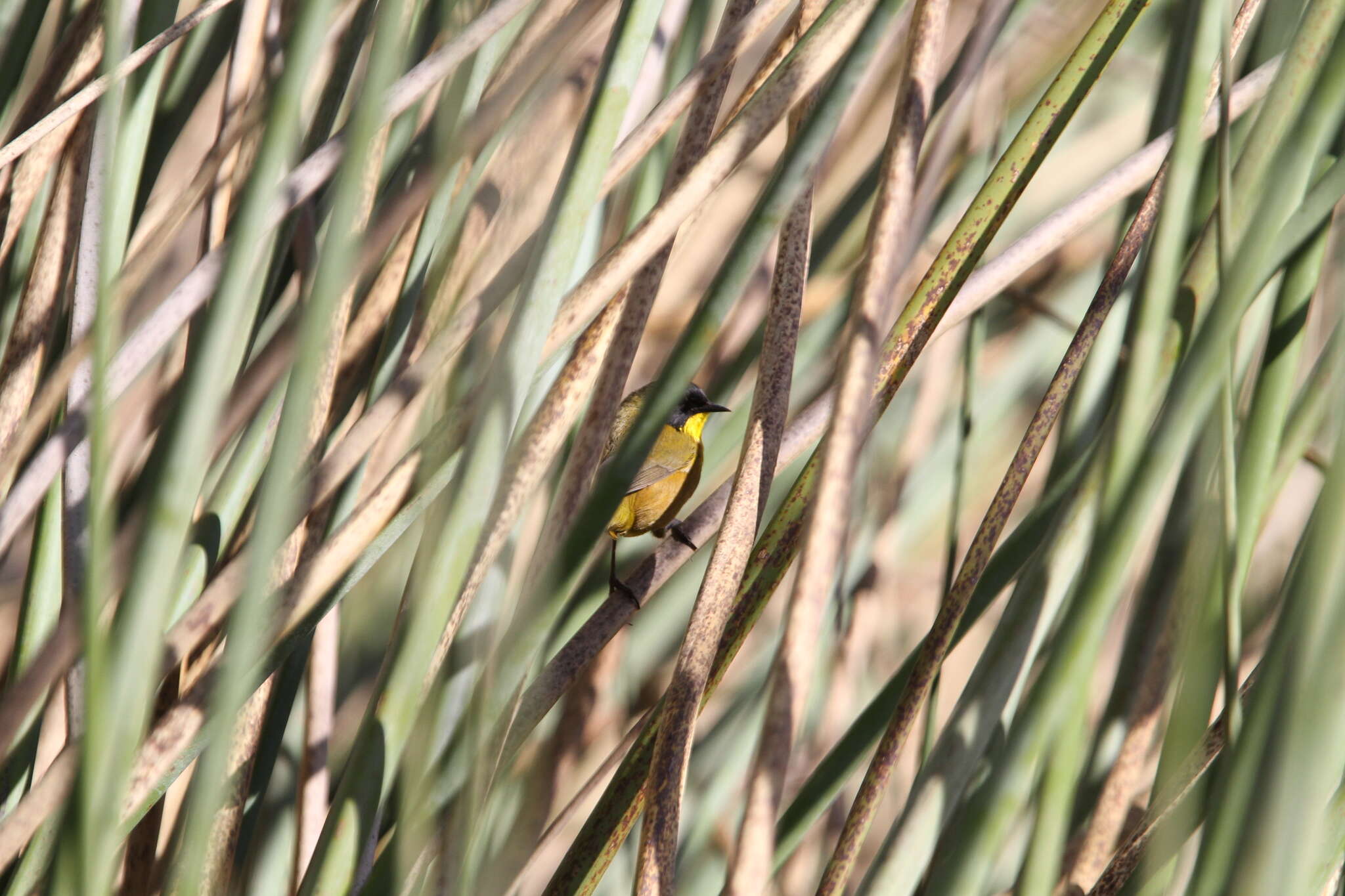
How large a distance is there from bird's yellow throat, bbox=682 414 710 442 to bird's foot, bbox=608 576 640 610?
82 cm

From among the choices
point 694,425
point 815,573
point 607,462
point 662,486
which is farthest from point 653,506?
point 815,573

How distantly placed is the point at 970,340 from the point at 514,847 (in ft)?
1.80

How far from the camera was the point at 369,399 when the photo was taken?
74cm

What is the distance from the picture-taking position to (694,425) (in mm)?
1789

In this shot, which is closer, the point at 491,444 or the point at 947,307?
the point at 491,444

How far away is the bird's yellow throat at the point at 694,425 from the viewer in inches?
69.2

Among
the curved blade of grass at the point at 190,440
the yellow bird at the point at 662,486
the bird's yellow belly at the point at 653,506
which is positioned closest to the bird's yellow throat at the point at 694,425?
the yellow bird at the point at 662,486

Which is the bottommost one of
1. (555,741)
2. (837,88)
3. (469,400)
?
(555,741)

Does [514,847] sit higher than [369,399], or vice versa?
[369,399]

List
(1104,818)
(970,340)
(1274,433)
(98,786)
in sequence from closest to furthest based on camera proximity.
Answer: (98,786) < (1274,433) < (1104,818) < (970,340)

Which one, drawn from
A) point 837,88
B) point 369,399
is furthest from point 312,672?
point 837,88

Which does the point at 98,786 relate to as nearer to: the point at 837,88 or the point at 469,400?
the point at 469,400

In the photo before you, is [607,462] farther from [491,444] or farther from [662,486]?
[662,486]

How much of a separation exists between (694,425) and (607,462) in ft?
3.75
